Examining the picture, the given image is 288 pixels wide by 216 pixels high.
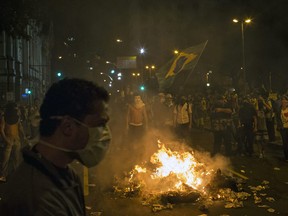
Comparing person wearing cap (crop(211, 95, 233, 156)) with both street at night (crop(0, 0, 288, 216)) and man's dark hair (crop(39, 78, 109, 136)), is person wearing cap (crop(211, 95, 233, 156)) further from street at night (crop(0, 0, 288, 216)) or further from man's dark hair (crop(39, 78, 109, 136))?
man's dark hair (crop(39, 78, 109, 136))

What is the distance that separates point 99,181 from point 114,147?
4785mm

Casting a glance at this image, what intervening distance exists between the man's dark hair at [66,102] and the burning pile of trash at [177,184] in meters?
4.25

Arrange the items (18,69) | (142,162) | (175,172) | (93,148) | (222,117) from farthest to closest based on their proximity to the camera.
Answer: (18,69) < (222,117) < (142,162) < (175,172) < (93,148)

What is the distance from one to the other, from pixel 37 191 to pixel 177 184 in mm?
5237

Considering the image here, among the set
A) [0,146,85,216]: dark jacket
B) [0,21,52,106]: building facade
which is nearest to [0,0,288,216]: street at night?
[0,146,85,216]: dark jacket

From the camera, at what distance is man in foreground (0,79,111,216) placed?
1.54 meters

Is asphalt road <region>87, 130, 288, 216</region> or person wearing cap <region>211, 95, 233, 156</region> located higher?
person wearing cap <region>211, 95, 233, 156</region>

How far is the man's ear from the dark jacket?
169 mm

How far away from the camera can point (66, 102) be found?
1.73 meters

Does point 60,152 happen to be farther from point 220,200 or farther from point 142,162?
point 142,162

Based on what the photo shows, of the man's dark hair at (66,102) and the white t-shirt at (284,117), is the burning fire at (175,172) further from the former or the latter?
the man's dark hair at (66,102)

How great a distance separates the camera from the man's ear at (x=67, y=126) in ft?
5.70

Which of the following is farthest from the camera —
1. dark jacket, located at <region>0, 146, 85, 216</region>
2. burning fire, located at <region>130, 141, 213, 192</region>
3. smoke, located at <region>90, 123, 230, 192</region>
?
smoke, located at <region>90, 123, 230, 192</region>

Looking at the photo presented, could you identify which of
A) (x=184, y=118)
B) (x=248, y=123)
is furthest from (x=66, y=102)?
(x=184, y=118)
